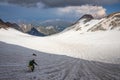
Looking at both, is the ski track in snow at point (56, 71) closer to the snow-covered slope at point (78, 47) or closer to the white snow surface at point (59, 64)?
the white snow surface at point (59, 64)

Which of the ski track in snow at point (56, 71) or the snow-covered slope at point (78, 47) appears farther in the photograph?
the snow-covered slope at point (78, 47)

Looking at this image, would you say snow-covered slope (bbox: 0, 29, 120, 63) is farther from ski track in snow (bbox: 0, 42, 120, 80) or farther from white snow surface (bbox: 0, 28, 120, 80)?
ski track in snow (bbox: 0, 42, 120, 80)

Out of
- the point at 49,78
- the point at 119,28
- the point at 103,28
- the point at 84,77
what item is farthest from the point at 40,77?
the point at 103,28

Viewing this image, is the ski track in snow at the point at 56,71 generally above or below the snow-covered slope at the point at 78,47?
below

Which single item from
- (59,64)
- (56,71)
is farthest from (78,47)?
(56,71)

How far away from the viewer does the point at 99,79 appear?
1739 centimetres

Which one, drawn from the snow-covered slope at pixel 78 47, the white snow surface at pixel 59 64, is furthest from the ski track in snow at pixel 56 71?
the snow-covered slope at pixel 78 47

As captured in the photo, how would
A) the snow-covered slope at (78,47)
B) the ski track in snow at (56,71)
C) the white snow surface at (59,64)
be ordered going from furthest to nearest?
1. the snow-covered slope at (78,47)
2. the white snow surface at (59,64)
3. the ski track in snow at (56,71)

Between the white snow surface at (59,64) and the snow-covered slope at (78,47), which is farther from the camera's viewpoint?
the snow-covered slope at (78,47)

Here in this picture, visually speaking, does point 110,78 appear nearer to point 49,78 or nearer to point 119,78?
point 119,78

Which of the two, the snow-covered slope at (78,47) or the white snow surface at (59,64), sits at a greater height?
the snow-covered slope at (78,47)

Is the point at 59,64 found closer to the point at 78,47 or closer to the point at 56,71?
the point at 56,71

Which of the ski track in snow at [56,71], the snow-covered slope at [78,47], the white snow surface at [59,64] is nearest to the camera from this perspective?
the ski track in snow at [56,71]

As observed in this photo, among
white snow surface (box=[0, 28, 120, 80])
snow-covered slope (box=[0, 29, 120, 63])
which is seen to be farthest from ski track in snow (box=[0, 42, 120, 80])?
snow-covered slope (box=[0, 29, 120, 63])
